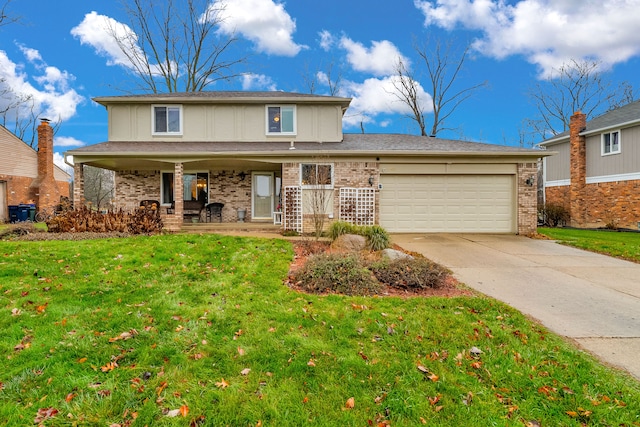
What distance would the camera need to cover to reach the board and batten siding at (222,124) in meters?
12.8

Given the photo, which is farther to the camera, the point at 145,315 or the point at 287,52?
Answer: the point at 287,52

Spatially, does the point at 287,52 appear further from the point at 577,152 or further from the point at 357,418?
the point at 357,418

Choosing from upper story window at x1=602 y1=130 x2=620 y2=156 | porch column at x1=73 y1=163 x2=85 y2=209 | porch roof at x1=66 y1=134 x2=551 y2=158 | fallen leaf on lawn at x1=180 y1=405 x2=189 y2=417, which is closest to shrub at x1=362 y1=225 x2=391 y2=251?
porch roof at x1=66 y1=134 x2=551 y2=158

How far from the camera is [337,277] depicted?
5008 millimetres

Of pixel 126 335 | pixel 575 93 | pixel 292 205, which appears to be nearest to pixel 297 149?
pixel 292 205

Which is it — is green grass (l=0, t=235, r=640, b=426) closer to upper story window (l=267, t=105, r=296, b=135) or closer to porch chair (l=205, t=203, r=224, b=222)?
porch chair (l=205, t=203, r=224, b=222)

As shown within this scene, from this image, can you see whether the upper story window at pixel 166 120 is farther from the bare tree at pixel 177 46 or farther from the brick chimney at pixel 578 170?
the brick chimney at pixel 578 170

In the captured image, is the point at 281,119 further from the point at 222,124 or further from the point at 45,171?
the point at 45,171

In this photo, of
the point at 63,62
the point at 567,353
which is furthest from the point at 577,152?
the point at 63,62

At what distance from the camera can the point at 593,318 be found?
3.98 metres

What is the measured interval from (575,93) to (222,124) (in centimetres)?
2742

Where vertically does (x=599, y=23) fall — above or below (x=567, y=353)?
above

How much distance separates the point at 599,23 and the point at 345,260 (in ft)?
85.1

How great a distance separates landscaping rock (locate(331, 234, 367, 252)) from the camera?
7.30m
